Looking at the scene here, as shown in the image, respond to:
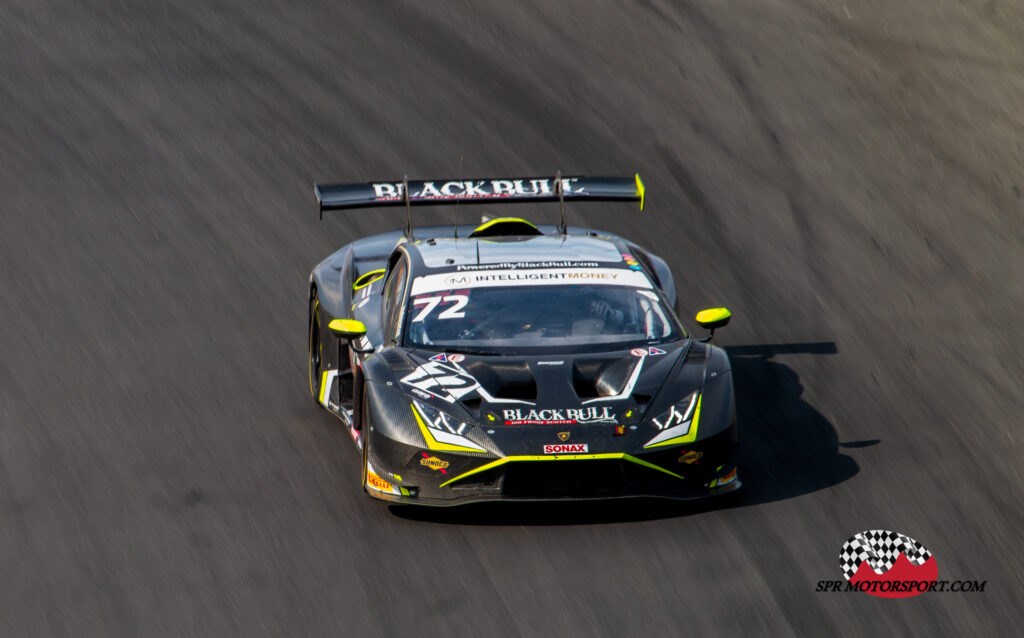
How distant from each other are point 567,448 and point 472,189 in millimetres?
3312

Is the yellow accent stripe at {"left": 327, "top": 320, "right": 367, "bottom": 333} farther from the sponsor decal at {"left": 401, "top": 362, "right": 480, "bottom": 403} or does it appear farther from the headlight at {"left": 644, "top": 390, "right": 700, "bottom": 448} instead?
the headlight at {"left": 644, "top": 390, "right": 700, "bottom": 448}

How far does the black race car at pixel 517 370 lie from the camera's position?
A: 22.6ft

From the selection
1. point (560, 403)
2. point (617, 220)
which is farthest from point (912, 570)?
point (617, 220)

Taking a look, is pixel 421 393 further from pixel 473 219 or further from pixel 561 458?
pixel 473 219

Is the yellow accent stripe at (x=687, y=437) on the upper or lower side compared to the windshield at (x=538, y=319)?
lower

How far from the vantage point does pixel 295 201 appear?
509 inches

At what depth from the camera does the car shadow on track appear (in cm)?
715

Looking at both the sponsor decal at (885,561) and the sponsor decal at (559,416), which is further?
the sponsor decal at (559,416)

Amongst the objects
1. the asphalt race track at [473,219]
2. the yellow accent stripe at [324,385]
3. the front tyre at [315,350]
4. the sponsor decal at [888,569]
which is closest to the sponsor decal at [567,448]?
the asphalt race track at [473,219]

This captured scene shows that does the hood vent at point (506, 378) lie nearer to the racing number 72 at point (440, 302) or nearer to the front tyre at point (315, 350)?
the racing number 72 at point (440, 302)

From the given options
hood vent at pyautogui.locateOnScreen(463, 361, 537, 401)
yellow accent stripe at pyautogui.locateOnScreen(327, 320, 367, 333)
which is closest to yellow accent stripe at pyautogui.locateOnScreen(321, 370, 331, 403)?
yellow accent stripe at pyautogui.locateOnScreen(327, 320, 367, 333)

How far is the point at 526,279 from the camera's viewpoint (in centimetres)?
837

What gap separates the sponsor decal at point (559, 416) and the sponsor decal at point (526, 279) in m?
1.41

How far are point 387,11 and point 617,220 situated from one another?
4.95 m
